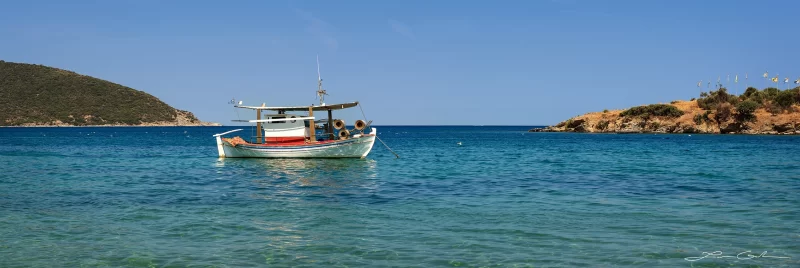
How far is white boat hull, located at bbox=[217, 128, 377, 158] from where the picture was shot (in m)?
40.5

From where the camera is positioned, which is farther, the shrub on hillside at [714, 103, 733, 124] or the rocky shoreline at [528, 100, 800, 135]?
the shrub on hillside at [714, 103, 733, 124]

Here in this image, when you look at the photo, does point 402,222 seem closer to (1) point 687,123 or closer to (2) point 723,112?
(2) point 723,112

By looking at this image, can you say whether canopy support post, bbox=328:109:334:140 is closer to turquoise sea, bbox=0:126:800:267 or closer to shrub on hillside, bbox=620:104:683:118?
turquoise sea, bbox=0:126:800:267

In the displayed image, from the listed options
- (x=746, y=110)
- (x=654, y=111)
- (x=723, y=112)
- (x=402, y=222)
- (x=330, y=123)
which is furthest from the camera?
(x=654, y=111)

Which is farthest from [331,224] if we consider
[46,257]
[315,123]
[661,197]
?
[315,123]

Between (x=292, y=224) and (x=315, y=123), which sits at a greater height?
(x=315, y=123)

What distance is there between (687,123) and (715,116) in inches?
192

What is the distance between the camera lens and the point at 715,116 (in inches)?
4296

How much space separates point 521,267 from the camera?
10680mm

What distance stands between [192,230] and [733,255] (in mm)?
10499

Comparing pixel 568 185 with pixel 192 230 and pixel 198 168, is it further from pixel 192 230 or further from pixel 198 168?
pixel 198 168

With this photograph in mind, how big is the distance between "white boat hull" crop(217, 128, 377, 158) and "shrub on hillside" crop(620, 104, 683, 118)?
303 ft

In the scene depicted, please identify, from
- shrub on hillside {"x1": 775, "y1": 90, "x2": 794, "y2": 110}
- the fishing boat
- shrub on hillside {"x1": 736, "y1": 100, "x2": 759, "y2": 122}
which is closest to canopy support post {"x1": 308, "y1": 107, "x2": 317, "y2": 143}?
the fishing boat

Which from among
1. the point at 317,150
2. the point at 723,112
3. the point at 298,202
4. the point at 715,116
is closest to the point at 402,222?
the point at 298,202
